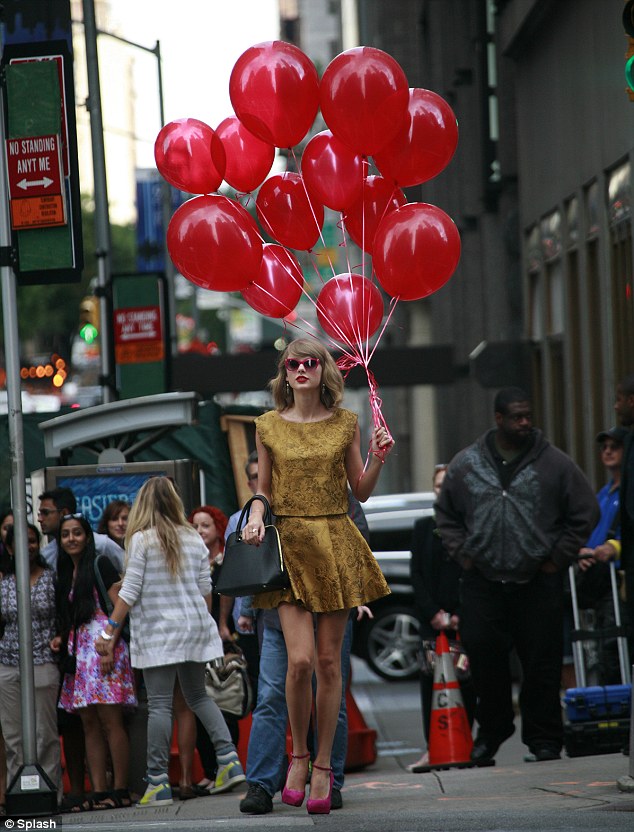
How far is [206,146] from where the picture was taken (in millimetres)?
9164

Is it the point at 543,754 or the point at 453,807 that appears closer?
the point at 453,807

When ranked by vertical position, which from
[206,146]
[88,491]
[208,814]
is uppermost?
[206,146]

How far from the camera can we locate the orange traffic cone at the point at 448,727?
10.1 meters

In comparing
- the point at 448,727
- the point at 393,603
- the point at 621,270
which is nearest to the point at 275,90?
the point at 448,727

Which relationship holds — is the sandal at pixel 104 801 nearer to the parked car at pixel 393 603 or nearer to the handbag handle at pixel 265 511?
the handbag handle at pixel 265 511

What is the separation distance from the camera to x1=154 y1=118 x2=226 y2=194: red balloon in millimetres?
9109

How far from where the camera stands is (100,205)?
61.8 ft

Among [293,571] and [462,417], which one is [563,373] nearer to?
[462,417]

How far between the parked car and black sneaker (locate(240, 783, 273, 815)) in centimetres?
931

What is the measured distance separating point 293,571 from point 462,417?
872 inches

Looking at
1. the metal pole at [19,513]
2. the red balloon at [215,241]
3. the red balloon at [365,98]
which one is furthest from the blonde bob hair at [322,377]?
the metal pole at [19,513]

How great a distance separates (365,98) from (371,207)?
35.3 inches

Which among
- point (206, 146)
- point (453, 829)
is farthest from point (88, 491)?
point (453, 829)

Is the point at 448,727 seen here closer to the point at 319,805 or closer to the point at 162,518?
the point at 162,518
